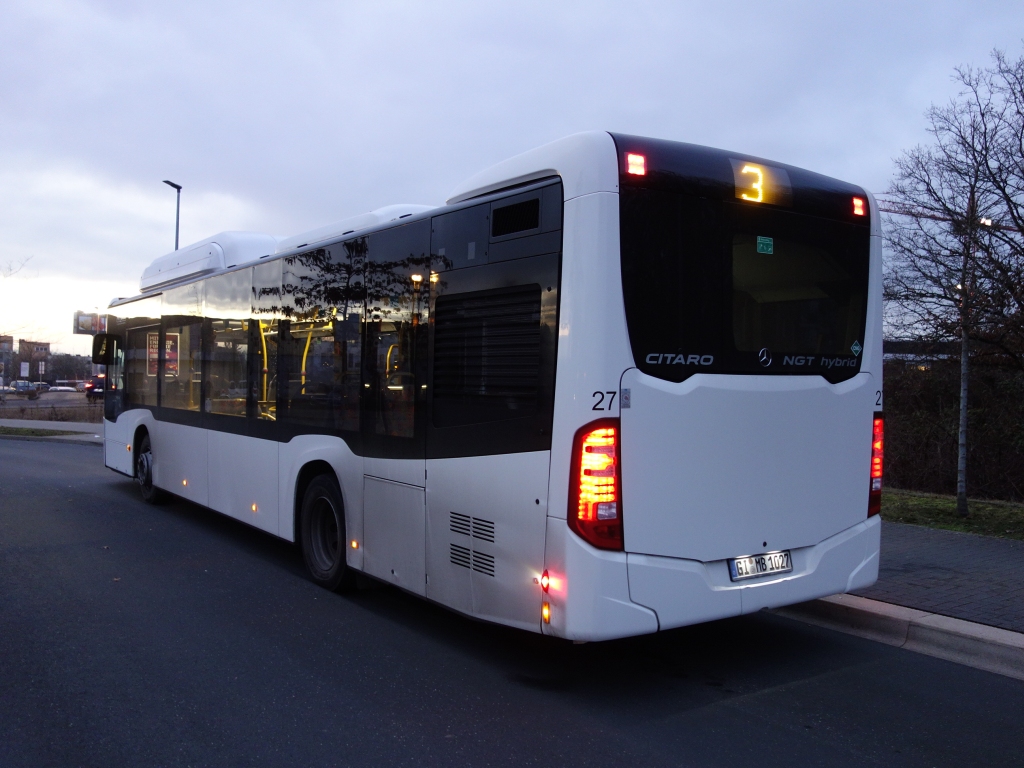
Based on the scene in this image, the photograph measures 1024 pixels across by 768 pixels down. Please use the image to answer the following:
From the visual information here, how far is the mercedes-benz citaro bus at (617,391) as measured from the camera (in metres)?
4.59

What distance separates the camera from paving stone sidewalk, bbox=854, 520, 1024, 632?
6.12m

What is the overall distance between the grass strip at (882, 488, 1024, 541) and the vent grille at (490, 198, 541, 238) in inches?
265

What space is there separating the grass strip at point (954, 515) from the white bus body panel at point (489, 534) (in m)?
6.34

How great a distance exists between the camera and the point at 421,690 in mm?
4996

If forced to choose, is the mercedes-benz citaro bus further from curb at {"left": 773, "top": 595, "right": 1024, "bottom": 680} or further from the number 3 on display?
curb at {"left": 773, "top": 595, "right": 1024, "bottom": 680}

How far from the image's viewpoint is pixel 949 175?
10289 millimetres

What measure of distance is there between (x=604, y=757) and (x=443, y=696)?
116 cm

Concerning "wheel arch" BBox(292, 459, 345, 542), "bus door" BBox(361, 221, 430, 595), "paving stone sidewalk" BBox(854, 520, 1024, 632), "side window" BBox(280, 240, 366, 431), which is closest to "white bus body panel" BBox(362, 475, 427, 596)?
"bus door" BBox(361, 221, 430, 595)

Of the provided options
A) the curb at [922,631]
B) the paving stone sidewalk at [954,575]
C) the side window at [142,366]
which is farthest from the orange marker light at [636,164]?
the side window at [142,366]

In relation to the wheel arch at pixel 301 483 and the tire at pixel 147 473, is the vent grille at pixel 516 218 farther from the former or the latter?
the tire at pixel 147 473

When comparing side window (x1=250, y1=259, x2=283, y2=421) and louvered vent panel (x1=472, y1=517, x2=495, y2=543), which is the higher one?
side window (x1=250, y1=259, x2=283, y2=421)

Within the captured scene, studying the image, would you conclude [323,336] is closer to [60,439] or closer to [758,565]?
[758,565]

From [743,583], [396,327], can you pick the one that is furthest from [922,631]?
[396,327]

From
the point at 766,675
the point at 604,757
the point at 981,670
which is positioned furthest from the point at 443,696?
the point at 981,670
